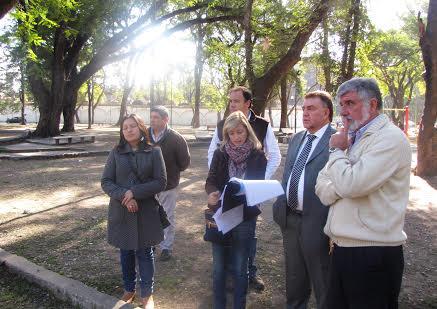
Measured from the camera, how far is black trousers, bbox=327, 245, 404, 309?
7.74 ft

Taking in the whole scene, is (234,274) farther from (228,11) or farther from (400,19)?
(400,19)

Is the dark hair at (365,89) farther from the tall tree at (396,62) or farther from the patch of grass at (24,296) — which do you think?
the tall tree at (396,62)

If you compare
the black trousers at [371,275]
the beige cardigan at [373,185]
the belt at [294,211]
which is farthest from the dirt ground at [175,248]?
the beige cardigan at [373,185]

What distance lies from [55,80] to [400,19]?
25.5 m

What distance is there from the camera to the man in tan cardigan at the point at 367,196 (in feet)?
7.47

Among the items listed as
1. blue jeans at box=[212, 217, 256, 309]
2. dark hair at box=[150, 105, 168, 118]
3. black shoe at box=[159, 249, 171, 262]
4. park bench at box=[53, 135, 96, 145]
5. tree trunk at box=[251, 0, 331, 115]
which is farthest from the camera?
park bench at box=[53, 135, 96, 145]

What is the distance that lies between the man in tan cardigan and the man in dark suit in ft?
1.47

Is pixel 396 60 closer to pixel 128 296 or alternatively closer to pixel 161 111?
pixel 161 111

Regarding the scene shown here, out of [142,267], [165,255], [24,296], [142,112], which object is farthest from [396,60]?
[24,296]

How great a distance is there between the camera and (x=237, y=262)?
3.35 m

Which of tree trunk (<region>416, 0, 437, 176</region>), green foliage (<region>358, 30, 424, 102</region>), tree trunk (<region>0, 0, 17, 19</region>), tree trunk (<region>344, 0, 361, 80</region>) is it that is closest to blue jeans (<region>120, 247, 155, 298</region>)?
tree trunk (<region>0, 0, 17, 19</region>)

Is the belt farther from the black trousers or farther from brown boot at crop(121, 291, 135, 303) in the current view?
brown boot at crop(121, 291, 135, 303)

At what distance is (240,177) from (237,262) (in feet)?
2.17

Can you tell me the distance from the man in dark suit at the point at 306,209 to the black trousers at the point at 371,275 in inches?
18.5
